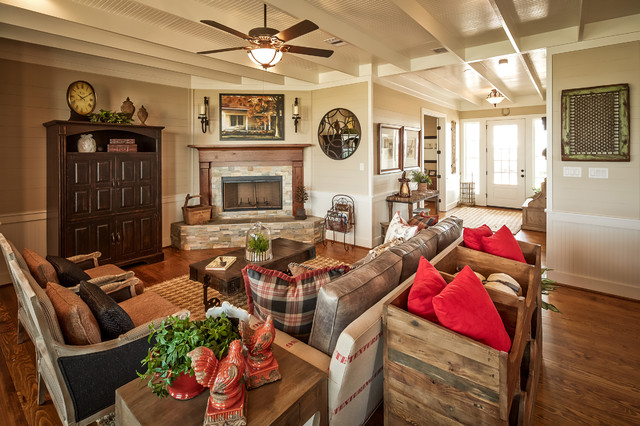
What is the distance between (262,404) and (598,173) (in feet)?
13.8

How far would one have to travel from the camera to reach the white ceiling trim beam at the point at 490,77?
17.1 feet

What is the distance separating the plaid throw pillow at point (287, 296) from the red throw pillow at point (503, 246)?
4.47 feet

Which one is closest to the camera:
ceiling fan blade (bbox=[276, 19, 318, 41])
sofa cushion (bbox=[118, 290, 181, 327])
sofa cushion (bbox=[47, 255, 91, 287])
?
sofa cushion (bbox=[118, 290, 181, 327])

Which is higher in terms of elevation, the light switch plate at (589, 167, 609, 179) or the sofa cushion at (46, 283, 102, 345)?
the light switch plate at (589, 167, 609, 179)

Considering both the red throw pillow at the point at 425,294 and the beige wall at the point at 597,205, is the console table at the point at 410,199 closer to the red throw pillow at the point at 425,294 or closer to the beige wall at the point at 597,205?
the beige wall at the point at 597,205

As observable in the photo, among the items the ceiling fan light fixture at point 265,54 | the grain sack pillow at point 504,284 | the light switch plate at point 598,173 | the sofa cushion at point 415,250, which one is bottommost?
the grain sack pillow at point 504,284

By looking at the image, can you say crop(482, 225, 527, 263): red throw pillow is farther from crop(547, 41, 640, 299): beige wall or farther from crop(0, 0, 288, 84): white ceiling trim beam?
crop(0, 0, 288, 84): white ceiling trim beam

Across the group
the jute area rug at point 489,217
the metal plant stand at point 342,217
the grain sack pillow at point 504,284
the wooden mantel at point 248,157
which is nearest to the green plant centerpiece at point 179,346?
the grain sack pillow at point 504,284

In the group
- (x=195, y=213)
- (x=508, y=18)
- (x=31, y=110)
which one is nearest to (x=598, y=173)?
(x=508, y=18)

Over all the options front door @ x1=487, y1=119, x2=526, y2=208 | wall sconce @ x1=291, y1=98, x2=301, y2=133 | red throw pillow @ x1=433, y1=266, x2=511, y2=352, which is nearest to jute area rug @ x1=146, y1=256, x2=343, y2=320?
red throw pillow @ x1=433, y1=266, x2=511, y2=352

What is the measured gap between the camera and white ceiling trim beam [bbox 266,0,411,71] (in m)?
3.19

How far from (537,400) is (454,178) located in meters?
7.84

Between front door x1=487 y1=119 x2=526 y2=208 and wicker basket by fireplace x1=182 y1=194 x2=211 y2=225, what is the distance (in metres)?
7.41

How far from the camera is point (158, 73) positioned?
548 cm
